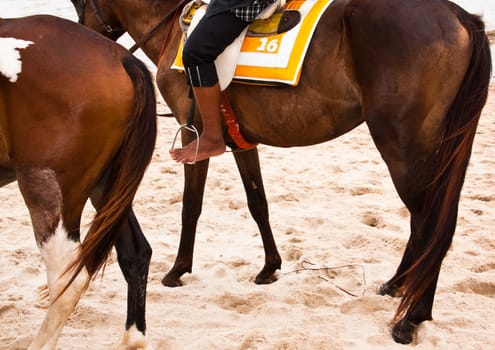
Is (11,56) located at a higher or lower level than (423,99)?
higher

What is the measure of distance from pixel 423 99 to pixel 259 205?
56.1 inches

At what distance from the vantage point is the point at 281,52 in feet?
11.0

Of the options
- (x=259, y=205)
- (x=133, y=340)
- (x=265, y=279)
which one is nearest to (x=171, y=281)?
(x=265, y=279)

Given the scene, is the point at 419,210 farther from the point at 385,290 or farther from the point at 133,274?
the point at 133,274

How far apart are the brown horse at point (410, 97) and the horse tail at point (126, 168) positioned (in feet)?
2.85

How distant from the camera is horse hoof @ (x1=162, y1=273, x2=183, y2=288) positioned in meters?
4.00

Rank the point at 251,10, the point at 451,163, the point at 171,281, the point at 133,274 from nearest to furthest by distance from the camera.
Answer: the point at 133,274
the point at 451,163
the point at 251,10
the point at 171,281

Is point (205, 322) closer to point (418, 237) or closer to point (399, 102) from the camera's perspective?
point (418, 237)

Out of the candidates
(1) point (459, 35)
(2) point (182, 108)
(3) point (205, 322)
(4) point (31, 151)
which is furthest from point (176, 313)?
(1) point (459, 35)

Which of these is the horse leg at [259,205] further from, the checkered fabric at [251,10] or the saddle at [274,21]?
the checkered fabric at [251,10]

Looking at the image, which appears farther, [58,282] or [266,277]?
[266,277]

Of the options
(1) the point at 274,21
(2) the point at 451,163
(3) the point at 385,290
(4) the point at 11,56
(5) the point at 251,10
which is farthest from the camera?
(3) the point at 385,290

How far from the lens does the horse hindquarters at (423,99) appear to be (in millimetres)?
3043

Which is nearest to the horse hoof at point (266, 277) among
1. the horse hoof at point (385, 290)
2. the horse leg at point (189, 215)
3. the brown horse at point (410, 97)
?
the horse leg at point (189, 215)
